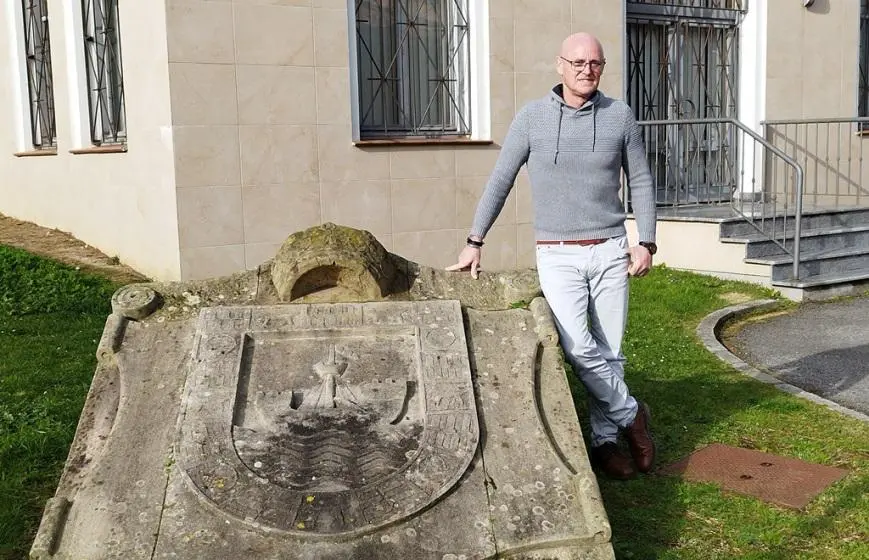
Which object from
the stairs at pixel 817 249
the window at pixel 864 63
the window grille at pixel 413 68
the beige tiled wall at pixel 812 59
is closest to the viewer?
the window grille at pixel 413 68

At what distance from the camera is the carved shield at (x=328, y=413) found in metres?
3.30

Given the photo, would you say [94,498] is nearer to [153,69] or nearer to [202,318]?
[202,318]

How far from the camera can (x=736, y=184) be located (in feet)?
38.6

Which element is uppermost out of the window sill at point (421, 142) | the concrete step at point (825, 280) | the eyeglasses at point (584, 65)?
the eyeglasses at point (584, 65)

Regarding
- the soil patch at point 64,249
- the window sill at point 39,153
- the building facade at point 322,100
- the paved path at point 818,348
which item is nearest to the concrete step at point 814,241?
the paved path at point 818,348

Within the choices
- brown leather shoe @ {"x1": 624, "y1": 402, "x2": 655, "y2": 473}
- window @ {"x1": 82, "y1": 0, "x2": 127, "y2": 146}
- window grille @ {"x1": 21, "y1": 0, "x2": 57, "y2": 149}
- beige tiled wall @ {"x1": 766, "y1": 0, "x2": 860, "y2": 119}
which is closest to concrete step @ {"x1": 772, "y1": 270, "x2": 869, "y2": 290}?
beige tiled wall @ {"x1": 766, "y1": 0, "x2": 860, "y2": 119}

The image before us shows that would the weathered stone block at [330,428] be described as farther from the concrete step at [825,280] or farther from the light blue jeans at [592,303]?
the concrete step at [825,280]

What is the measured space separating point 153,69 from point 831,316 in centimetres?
611

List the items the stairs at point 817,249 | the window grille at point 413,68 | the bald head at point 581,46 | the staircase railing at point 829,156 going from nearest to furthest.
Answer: the bald head at point 581,46 → the window grille at point 413,68 → the stairs at point 817,249 → the staircase railing at point 829,156

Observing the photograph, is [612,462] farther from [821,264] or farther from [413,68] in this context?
[821,264]

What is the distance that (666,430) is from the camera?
503 centimetres

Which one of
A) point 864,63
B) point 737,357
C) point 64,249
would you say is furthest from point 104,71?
point 864,63

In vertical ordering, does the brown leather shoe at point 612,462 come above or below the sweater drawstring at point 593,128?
below

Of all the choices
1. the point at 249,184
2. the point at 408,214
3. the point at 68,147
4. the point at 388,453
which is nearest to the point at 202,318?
the point at 388,453
